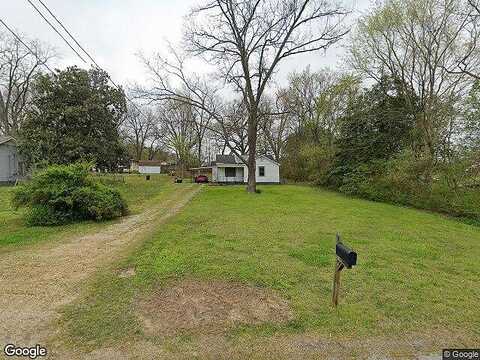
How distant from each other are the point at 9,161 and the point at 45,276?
76.4 ft

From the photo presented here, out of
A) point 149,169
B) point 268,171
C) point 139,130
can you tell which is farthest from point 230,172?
point 149,169

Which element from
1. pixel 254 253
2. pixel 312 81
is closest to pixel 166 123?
pixel 312 81

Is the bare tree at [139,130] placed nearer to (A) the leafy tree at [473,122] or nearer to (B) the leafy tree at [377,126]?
(B) the leafy tree at [377,126]

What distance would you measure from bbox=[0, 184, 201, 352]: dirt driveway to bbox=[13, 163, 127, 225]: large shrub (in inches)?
60.3

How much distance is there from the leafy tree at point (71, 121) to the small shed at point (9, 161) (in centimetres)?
351

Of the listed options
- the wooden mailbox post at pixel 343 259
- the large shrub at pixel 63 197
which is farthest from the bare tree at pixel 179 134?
the wooden mailbox post at pixel 343 259

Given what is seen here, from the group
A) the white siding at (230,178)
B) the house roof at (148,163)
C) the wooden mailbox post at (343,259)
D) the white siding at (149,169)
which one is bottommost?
the wooden mailbox post at (343,259)

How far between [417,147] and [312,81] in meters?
19.0

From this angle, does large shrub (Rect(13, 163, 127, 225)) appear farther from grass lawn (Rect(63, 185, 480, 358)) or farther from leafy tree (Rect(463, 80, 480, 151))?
leafy tree (Rect(463, 80, 480, 151))

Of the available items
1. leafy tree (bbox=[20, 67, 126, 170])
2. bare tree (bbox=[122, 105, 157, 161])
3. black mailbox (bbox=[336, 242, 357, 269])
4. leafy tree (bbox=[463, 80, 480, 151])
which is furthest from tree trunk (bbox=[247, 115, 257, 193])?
bare tree (bbox=[122, 105, 157, 161])

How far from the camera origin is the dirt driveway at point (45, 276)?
2941 millimetres

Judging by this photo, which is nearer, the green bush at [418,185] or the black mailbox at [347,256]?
the black mailbox at [347,256]

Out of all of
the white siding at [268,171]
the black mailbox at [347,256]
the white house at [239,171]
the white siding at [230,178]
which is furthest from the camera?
the white siding at [230,178]

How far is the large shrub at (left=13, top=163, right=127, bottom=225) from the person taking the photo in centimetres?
827
